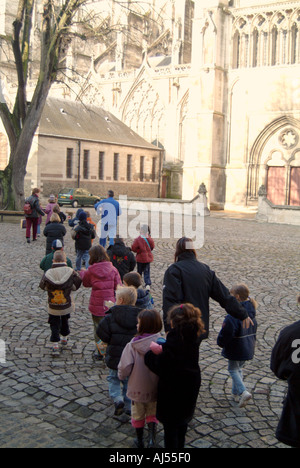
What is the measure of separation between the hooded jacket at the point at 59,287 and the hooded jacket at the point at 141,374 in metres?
2.20

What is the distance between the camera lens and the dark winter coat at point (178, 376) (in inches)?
145

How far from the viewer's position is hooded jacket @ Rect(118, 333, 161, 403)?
402 cm

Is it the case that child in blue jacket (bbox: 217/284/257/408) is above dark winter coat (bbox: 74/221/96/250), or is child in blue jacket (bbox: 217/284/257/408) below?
below

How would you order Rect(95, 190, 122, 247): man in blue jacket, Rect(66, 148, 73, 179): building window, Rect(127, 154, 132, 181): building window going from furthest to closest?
Rect(127, 154, 132, 181): building window < Rect(66, 148, 73, 179): building window < Rect(95, 190, 122, 247): man in blue jacket

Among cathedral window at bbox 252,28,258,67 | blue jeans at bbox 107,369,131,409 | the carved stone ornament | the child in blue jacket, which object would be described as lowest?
blue jeans at bbox 107,369,131,409

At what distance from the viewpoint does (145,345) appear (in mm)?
4008

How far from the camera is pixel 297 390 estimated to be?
3365mm

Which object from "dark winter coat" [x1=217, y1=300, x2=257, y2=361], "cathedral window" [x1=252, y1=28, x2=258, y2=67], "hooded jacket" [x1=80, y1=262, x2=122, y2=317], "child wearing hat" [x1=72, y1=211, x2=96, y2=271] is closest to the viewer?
"dark winter coat" [x1=217, y1=300, x2=257, y2=361]

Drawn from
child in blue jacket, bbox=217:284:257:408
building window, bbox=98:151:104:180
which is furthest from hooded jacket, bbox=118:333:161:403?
building window, bbox=98:151:104:180

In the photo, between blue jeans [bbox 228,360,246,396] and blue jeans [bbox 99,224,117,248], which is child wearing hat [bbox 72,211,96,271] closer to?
blue jeans [bbox 99,224,117,248]

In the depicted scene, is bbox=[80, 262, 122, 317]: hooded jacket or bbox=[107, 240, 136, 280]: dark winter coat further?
bbox=[107, 240, 136, 280]: dark winter coat

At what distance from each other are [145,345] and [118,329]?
0.65 m

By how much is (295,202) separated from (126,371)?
30.4 m

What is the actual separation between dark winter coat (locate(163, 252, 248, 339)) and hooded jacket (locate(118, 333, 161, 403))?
74 centimetres
